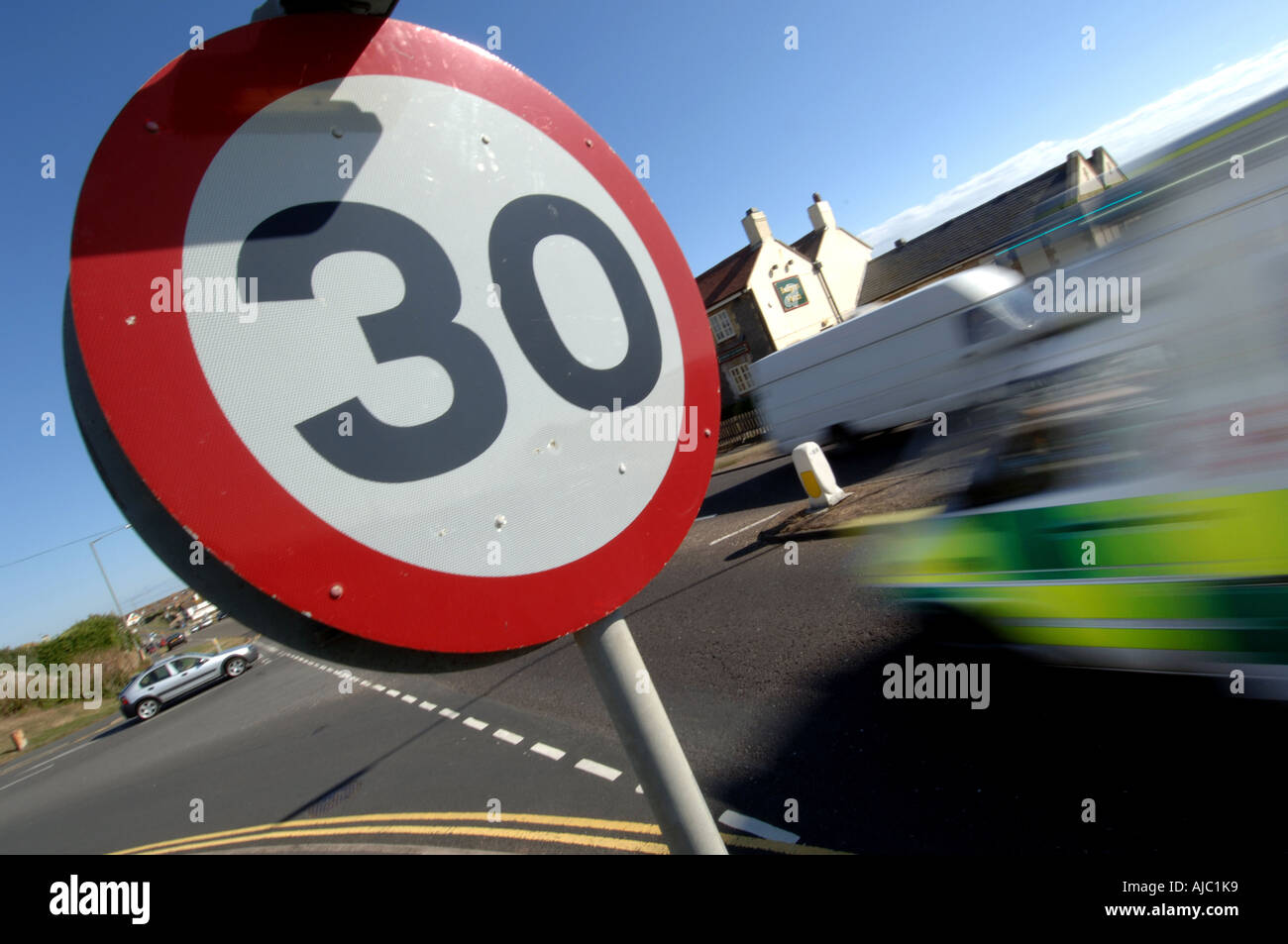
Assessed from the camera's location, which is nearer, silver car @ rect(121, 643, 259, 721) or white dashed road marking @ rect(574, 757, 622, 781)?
white dashed road marking @ rect(574, 757, 622, 781)

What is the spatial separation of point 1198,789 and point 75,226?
162 inches

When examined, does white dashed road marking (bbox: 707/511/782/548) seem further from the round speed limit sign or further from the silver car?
the silver car

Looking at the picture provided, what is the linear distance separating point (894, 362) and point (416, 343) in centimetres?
1352

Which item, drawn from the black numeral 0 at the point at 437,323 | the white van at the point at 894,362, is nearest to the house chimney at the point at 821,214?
the white van at the point at 894,362

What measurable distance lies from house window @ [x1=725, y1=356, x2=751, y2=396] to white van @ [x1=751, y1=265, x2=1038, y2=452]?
17.3 metres

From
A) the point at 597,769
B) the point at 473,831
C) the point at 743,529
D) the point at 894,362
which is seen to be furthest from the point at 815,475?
the point at 473,831

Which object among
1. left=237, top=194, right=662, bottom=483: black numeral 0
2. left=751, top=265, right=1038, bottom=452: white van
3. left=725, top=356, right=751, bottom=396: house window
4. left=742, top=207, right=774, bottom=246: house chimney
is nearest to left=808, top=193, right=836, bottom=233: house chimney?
left=742, top=207, right=774, bottom=246: house chimney

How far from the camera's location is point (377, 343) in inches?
33.8

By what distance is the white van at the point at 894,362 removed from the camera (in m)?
12.0

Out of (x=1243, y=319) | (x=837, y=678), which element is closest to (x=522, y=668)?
(x=837, y=678)

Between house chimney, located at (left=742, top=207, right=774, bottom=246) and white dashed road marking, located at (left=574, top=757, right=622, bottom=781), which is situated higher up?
house chimney, located at (left=742, top=207, right=774, bottom=246)

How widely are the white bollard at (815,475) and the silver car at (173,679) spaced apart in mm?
18632

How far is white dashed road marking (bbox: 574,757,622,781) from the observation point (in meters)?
4.92
